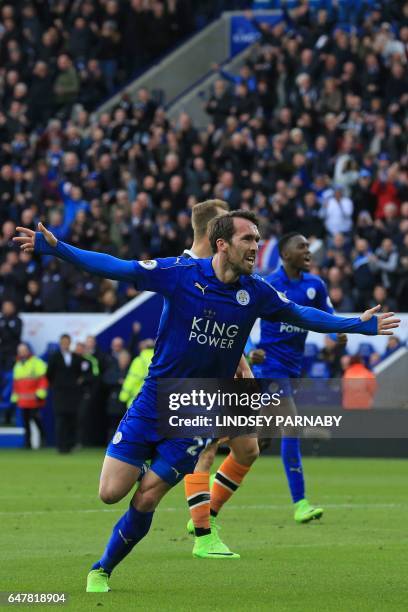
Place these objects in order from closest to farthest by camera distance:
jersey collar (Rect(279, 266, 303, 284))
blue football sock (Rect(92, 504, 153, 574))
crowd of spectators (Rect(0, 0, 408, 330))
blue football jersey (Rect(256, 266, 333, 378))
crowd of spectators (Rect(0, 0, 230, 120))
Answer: blue football sock (Rect(92, 504, 153, 574))
blue football jersey (Rect(256, 266, 333, 378))
jersey collar (Rect(279, 266, 303, 284))
crowd of spectators (Rect(0, 0, 408, 330))
crowd of spectators (Rect(0, 0, 230, 120))

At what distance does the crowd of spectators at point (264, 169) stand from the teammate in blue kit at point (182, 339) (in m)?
15.3

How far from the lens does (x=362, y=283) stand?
80.5ft

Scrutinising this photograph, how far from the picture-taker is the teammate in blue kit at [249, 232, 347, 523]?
44.6 ft

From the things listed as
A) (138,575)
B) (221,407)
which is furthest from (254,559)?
(221,407)

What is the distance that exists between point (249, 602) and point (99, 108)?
27217mm

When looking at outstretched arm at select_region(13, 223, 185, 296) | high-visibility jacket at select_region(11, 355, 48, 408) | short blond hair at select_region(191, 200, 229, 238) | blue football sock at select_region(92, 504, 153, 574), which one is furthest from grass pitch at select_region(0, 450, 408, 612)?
high-visibility jacket at select_region(11, 355, 48, 408)

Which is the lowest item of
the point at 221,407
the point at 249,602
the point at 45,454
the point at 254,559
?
the point at 45,454

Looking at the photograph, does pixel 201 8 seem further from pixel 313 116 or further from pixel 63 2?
pixel 313 116

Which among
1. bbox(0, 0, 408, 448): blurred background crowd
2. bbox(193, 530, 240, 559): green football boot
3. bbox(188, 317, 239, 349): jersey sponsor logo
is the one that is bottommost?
bbox(0, 0, 408, 448): blurred background crowd

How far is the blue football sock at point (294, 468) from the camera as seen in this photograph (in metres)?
13.5

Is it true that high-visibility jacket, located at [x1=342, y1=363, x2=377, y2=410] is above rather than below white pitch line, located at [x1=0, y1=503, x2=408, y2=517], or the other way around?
below

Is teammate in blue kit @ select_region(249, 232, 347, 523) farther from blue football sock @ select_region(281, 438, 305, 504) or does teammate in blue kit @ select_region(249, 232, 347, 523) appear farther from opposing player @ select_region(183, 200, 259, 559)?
opposing player @ select_region(183, 200, 259, 559)

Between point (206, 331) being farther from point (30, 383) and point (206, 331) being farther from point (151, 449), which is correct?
point (30, 383)

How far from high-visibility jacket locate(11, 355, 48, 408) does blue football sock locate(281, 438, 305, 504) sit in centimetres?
1298
